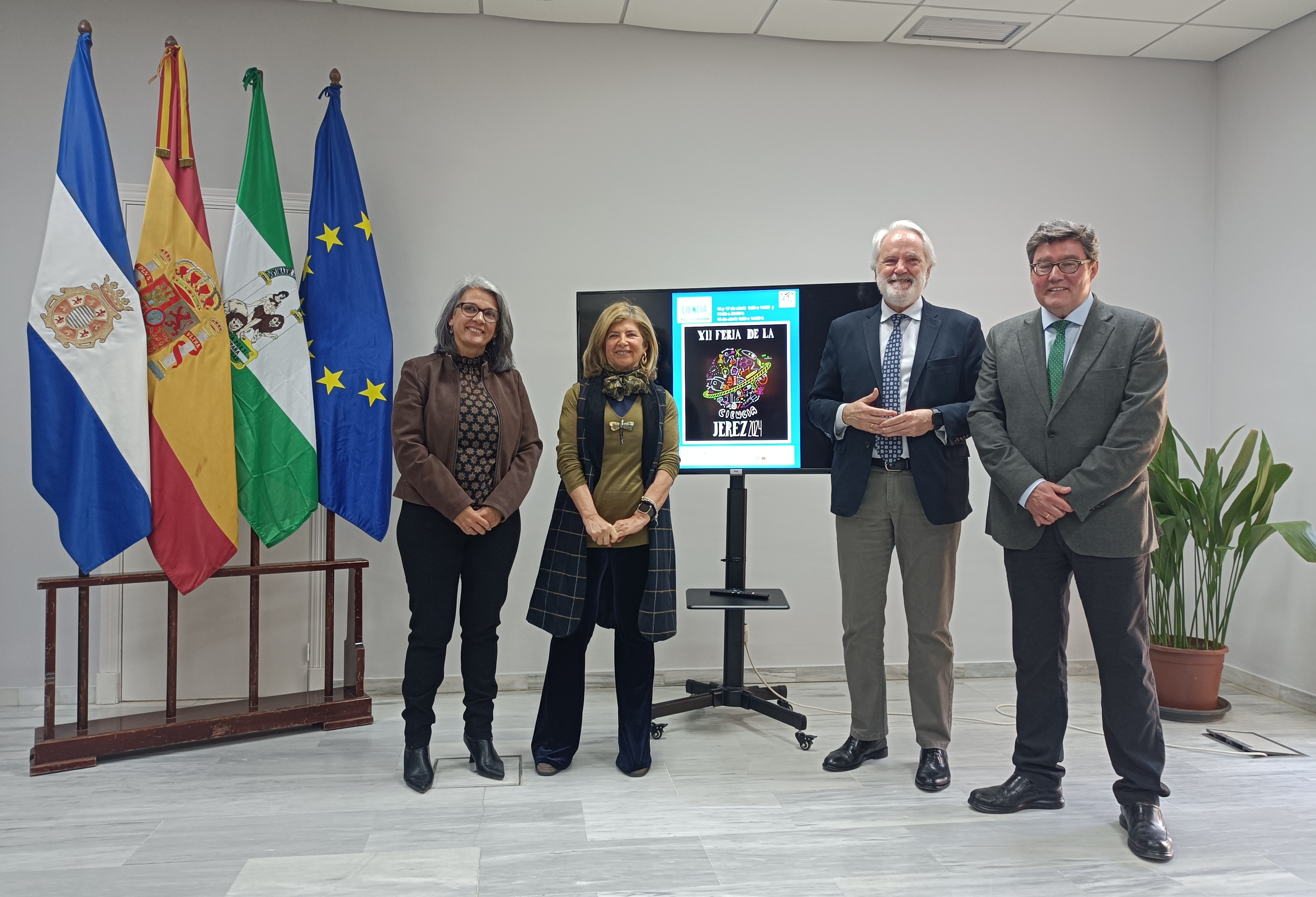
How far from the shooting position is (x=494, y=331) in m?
2.90

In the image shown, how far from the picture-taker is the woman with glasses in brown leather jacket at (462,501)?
2758mm

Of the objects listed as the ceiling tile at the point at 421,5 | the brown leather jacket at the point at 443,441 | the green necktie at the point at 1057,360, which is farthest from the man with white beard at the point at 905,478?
the ceiling tile at the point at 421,5

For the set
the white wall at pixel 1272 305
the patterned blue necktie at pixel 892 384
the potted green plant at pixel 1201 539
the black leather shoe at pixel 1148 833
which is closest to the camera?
the black leather shoe at pixel 1148 833

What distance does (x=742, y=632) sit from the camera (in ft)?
11.3

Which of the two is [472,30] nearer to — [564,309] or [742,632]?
[564,309]

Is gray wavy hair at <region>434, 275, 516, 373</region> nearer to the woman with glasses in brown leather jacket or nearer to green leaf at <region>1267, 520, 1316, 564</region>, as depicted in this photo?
the woman with glasses in brown leather jacket

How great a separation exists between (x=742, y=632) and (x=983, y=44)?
10.1 ft

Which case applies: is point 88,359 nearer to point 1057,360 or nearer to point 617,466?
point 617,466

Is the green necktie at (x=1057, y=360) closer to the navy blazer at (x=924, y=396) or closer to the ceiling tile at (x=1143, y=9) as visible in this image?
the navy blazer at (x=924, y=396)

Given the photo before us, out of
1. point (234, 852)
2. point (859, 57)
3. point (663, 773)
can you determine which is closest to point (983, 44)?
point (859, 57)

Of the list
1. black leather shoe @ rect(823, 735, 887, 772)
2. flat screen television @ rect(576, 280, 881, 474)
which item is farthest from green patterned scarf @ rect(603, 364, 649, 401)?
black leather shoe @ rect(823, 735, 887, 772)

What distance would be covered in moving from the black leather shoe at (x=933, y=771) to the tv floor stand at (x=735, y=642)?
0.46 m

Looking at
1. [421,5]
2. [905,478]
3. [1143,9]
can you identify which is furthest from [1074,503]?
[421,5]

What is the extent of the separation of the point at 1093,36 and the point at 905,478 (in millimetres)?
2730
